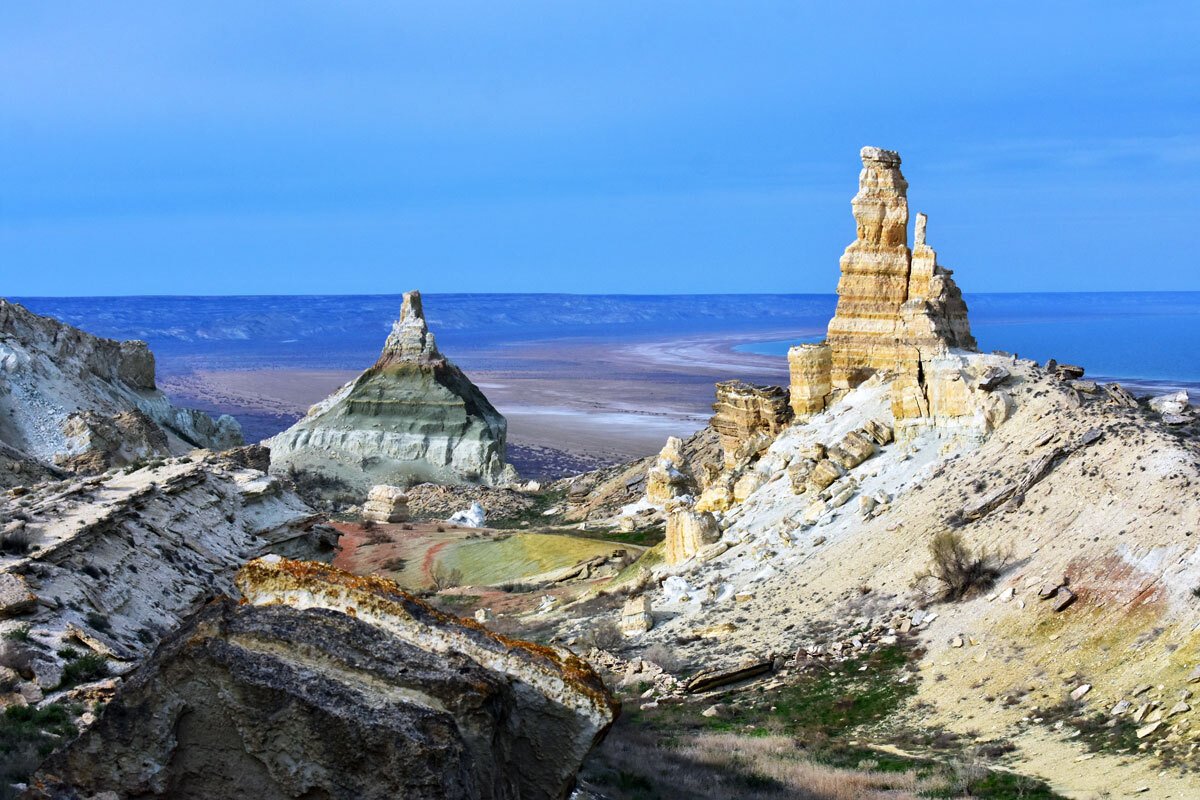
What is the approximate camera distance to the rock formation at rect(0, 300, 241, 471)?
40906 mm

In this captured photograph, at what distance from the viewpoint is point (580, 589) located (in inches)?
1240

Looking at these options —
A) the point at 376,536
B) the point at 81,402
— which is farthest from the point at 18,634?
the point at 81,402

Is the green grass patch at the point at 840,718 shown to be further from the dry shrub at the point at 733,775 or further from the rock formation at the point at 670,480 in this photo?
the rock formation at the point at 670,480

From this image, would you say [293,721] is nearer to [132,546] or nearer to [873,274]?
[132,546]

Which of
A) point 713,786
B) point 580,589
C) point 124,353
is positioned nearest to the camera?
point 713,786

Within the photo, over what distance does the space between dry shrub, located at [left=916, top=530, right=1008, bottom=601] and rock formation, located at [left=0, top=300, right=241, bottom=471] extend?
2386cm

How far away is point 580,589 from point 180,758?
23182mm

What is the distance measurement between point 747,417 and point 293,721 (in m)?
29.1

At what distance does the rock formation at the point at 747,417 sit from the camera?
1395 inches

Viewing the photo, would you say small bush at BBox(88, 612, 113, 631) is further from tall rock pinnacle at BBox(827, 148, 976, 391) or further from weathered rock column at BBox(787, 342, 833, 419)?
tall rock pinnacle at BBox(827, 148, 976, 391)

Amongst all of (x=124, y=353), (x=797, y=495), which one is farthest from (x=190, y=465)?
(x=124, y=353)

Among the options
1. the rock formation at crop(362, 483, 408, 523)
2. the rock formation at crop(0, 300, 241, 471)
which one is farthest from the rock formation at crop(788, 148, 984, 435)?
the rock formation at crop(0, 300, 241, 471)

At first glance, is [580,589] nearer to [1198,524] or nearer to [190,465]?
[190,465]

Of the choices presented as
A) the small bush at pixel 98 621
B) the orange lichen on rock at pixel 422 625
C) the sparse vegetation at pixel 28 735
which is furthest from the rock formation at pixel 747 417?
the orange lichen on rock at pixel 422 625
